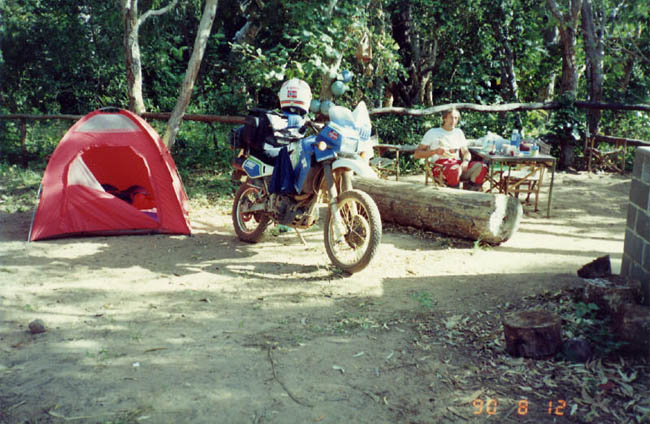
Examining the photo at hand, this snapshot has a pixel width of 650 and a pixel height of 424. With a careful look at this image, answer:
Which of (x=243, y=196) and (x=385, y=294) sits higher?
(x=243, y=196)

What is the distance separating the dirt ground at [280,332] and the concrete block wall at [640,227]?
54 centimetres

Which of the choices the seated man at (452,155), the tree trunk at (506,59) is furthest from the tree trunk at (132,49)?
the tree trunk at (506,59)

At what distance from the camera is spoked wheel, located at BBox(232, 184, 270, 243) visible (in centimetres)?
578

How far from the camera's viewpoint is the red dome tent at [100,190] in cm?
576

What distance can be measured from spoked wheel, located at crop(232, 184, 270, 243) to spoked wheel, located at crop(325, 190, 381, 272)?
1062mm

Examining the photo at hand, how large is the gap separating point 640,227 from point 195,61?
19.8ft

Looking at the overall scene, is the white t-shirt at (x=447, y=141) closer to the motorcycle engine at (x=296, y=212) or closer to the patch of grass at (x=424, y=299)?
the motorcycle engine at (x=296, y=212)

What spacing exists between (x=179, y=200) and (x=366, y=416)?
399 cm

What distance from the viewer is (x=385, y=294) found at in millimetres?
4371

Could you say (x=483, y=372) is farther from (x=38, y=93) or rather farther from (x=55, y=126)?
(x=38, y=93)

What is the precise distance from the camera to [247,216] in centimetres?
605

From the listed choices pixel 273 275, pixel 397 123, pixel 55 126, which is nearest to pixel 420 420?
pixel 273 275

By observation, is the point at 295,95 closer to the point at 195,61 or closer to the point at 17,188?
the point at 195,61

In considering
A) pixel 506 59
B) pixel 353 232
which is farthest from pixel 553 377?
pixel 506 59
